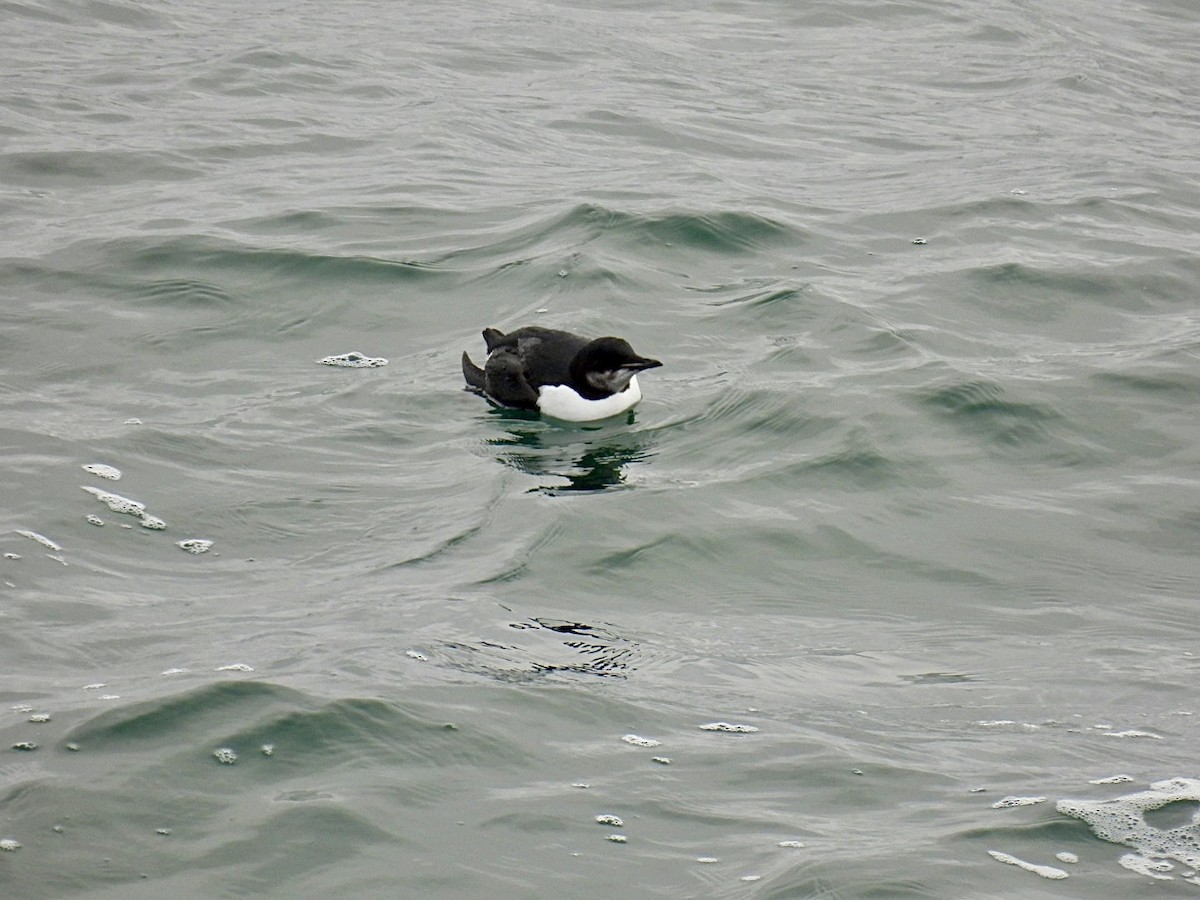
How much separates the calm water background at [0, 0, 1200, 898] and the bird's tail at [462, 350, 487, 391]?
276mm

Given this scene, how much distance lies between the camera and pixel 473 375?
1030 centimetres

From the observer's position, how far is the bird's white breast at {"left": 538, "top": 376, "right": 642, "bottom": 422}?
1000 centimetres

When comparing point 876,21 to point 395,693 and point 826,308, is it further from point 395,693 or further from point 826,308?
point 395,693

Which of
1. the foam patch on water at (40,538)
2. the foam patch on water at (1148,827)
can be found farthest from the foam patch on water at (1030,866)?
the foam patch on water at (40,538)

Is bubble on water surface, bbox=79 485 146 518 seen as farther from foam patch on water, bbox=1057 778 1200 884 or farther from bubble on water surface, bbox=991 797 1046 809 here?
foam patch on water, bbox=1057 778 1200 884

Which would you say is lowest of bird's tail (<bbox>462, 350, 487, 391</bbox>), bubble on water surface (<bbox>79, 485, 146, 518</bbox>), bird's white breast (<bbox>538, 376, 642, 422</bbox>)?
bubble on water surface (<bbox>79, 485, 146, 518</bbox>)

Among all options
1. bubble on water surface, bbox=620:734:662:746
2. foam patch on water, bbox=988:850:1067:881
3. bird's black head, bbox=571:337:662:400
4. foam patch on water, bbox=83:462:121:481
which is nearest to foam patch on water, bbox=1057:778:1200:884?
foam patch on water, bbox=988:850:1067:881

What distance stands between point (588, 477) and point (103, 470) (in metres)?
2.73

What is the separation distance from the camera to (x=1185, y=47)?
20.4m

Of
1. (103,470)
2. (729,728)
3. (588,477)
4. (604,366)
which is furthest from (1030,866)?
(103,470)

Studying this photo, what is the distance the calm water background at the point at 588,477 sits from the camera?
5379 millimetres

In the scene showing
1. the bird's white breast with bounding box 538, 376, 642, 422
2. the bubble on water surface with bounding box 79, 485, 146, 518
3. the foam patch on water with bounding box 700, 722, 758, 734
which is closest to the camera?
the foam patch on water with bounding box 700, 722, 758, 734

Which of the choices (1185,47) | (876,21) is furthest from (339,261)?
(1185,47)

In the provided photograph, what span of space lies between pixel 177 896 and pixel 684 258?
8.67 metres
